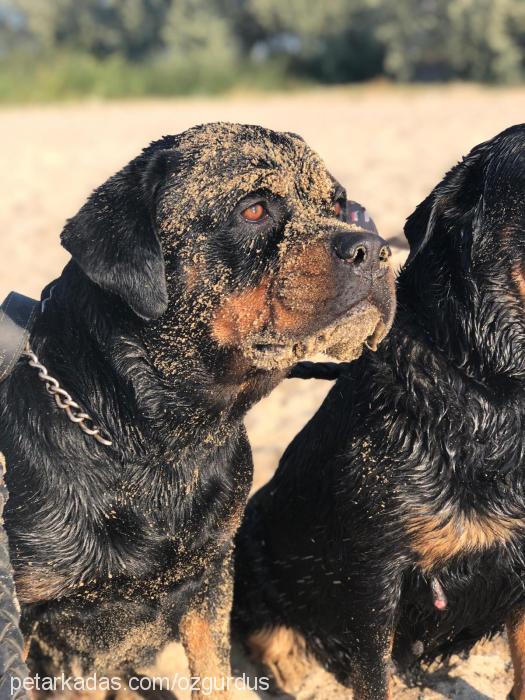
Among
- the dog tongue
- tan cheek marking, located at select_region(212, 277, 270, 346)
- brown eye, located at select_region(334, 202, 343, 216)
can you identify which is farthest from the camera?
brown eye, located at select_region(334, 202, 343, 216)

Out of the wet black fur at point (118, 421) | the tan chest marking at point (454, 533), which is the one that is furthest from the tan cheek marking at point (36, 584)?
the tan chest marking at point (454, 533)

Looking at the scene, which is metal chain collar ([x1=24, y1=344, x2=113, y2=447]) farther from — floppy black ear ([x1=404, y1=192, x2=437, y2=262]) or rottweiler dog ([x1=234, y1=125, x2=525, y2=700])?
floppy black ear ([x1=404, y1=192, x2=437, y2=262])

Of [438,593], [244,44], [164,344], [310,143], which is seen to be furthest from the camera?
[244,44]

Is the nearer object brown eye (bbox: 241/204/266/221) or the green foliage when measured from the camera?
brown eye (bbox: 241/204/266/221)

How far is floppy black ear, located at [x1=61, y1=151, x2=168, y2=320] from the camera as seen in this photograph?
2.79m

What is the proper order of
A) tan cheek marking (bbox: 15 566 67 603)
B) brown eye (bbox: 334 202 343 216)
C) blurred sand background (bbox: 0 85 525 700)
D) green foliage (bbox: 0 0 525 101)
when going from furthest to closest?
green foliage (bbox: 0 0 525 101), blurred sand background (bbox: 0 85 525 700), brown eye (bbox: 334 202 343 216), tan cheek marking (bbox: 15 566 67 603)

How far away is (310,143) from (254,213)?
12.4m

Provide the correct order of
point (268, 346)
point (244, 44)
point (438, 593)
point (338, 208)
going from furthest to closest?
point (244, 44) < point (338, 208) < point (438, 593) < point (268, 346)

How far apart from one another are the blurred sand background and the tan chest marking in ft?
3.32

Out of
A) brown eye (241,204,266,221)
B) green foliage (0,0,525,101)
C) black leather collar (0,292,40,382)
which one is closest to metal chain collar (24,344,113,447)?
black leather collar (0,292,40,382)

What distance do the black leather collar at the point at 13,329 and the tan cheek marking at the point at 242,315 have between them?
65cm

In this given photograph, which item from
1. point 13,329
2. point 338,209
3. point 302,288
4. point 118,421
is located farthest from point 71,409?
point 338,209

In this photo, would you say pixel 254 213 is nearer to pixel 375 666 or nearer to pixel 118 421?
pixel 118 421

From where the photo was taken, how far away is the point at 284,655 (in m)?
3.99
